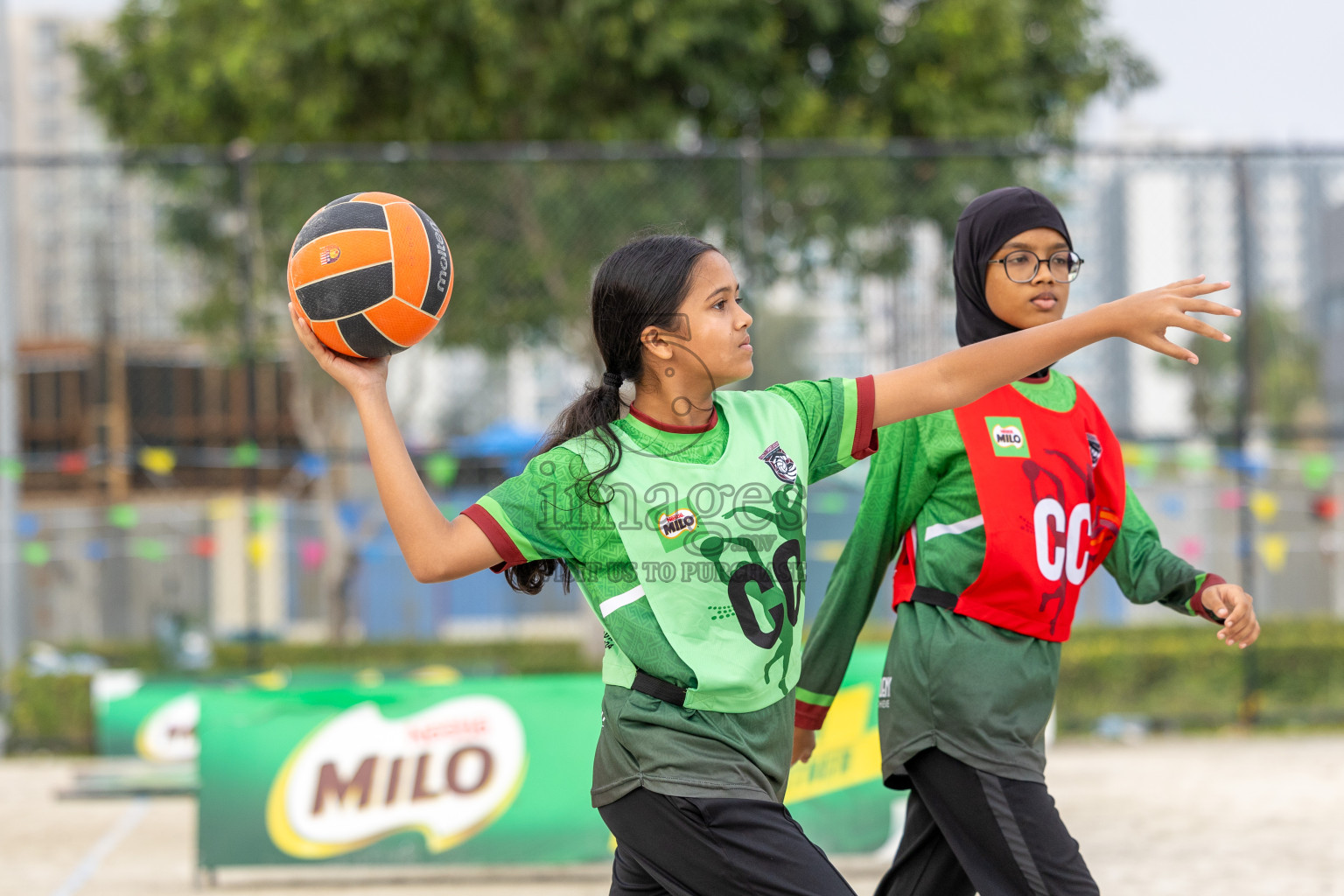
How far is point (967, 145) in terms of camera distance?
9695mm

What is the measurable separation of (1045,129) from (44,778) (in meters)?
9.22

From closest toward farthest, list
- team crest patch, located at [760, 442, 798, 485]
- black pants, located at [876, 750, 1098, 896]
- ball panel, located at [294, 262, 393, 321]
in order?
ball panel, located at [294, 262, 393, 321] < team crest patch, located at [760, 442, 798, 485] < black pants, located at [876, 750, 1098, 896]

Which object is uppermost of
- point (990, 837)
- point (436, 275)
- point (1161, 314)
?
point (436, 275)

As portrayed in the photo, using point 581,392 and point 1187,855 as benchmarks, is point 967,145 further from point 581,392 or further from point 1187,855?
point 581,392

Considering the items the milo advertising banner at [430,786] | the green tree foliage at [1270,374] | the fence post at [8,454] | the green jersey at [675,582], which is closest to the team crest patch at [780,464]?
the green jersey at [675,582]

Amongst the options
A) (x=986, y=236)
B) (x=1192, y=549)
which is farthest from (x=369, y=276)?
(x=1192, y=549)

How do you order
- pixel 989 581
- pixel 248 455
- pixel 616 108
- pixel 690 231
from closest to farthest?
1. pixel 989 581
2. pixel 690 231
3. pixel 248 455
4. pixel 616 108

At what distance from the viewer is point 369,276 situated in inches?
88.8

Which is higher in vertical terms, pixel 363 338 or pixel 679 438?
pixel 363 338

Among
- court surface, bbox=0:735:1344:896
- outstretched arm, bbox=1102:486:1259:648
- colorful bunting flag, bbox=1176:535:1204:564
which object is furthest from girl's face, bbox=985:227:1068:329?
colorful bunting flag, bbox=1176:535:1204:564

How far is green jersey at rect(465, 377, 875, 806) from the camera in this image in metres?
2.16

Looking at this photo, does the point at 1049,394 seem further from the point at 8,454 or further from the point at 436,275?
the point at 8,454

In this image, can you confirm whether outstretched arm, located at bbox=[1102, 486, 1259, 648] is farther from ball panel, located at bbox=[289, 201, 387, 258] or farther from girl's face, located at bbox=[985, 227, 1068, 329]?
ball panel, located at bbox=[289, 201, 387, 258]

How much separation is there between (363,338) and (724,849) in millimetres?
1025
